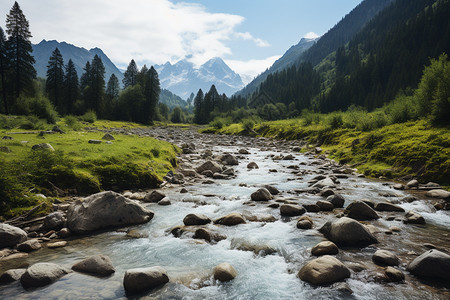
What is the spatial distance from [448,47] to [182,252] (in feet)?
477

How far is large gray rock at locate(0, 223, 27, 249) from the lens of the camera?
271 inches

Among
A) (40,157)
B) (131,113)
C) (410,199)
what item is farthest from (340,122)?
(131,113)

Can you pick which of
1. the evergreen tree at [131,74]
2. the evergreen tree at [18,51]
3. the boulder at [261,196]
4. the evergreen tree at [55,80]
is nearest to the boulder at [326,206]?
the boulder at [261,196]

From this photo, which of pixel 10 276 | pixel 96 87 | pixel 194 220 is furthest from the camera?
pixel 96 87

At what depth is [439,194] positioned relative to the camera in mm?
12195

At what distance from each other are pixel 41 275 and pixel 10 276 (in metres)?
0.71

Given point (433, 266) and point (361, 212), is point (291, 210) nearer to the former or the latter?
point (361, 212)

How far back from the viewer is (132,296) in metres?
5.34

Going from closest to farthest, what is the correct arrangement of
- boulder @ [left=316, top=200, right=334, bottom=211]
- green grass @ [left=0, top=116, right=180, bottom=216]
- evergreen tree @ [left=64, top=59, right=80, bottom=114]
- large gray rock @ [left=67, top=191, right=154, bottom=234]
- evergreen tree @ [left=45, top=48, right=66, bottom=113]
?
large gray rock @ [left=67, top=191, right=154, bottom=234] → green grass @ [left=0, top=116, right=180, bottom=216] → boulder @ [left=316, top=200, right=334, bottom=211] → evergreen tree @ [left=45, top=48, right=66, bottom=113] → evergreen tree @ [left=64, top=59, right=80, bottom=114]

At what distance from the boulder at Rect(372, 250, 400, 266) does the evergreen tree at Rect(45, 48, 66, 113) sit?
273ft

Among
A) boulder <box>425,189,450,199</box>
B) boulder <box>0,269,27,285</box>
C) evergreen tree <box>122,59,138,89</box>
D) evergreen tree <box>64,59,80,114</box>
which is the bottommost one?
boulder <box>0,269,27,285</box>

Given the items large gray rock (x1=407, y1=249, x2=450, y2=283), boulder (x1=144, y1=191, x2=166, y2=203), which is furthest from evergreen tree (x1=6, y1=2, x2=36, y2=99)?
large gray rock (x1=407, y1=249, x2=450, y2=283)

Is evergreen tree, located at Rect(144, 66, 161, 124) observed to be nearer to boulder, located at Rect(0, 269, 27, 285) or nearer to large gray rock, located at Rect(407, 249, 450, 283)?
boulder, located at Rect(0, 269, 27, 285)

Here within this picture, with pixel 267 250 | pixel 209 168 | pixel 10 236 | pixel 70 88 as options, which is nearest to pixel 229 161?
pixel 209 168
